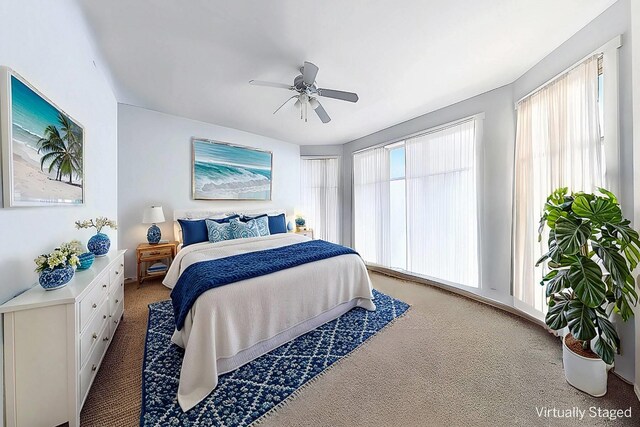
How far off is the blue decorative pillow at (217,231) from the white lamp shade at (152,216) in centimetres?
68

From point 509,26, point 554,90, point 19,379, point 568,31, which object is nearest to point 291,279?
point 19,379

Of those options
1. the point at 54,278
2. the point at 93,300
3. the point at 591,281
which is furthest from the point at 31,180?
the point at 591,281

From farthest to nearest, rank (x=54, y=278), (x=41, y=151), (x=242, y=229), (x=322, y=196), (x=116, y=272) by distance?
(x=322, y=196) → (x=242, y=229) → (x=116, y=272) → (x=41, y=151) → (x=54, y=278)

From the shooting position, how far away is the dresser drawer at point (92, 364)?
1.33m

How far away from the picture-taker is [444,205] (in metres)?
3.40

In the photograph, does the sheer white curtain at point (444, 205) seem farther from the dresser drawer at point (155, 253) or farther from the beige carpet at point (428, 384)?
the dresser drawer at point (155, 253)

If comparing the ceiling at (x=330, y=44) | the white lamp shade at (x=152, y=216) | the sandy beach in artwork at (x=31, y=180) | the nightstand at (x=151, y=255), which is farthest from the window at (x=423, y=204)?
the sandy beach in artwork at (x=31, y=180)

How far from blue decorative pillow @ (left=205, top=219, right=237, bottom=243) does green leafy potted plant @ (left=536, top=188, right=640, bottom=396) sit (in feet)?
11.9

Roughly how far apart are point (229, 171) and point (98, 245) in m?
2.56

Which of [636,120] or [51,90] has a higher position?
[51,90]

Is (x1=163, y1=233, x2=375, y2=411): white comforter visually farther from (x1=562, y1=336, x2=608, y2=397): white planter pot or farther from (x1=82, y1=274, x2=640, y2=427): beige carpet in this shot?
(x1=562, y1=336, x2=608, y2=397): white planter pot

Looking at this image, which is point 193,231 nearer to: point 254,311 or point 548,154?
point 254,311

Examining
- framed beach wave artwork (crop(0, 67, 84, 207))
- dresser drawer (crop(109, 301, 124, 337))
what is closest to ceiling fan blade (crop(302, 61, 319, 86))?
framed beach wave artwork (crop(0, 67, 84, 207))

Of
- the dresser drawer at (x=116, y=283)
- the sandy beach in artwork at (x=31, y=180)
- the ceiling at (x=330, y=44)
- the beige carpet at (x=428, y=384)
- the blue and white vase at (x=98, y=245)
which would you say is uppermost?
the ceiling at (x=330, y=44)
